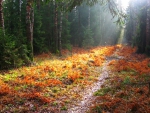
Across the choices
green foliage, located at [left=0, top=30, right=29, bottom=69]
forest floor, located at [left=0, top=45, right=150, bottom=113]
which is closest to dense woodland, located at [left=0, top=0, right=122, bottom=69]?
green foliage, located at [left=0, top=30, right=29, bottom=69]

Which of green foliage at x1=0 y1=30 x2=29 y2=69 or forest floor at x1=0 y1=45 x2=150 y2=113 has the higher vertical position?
green foliage at x1=0 y1=30 x2=29 y2=69

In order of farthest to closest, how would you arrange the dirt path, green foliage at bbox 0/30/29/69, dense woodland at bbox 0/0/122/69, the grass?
dense woodland at bbox 0/0/122/69, green foliage at bbox 0/30/29/69, the grass, the dirt path

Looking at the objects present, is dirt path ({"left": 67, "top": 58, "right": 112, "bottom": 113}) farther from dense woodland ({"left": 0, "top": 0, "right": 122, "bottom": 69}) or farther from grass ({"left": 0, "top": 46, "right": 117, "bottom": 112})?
dense woodland ({"left": 0, "top": 0, "right": 122, "bottom": 69})

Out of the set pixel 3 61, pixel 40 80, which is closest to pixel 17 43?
pixel 3 61

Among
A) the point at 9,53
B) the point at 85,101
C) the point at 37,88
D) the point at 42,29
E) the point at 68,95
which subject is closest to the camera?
the point at 85,101

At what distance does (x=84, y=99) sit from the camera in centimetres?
914

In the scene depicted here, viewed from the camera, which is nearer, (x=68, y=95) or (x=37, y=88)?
(x=68, y=95)

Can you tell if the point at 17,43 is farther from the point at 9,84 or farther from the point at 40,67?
the point at 9,84

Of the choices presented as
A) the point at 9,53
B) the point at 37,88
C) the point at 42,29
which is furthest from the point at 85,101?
the point at 42,29

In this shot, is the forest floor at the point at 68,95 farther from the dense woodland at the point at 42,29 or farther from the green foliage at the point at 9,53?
the dense woodland at the point at 42,29

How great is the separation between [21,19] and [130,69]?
15.5 meters

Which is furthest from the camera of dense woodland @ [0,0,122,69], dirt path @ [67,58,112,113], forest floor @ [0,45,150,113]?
dense woodland @ [0,0,122,69]

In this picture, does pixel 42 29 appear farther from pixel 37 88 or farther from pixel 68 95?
pixel 68 95

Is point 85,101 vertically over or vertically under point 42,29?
under
